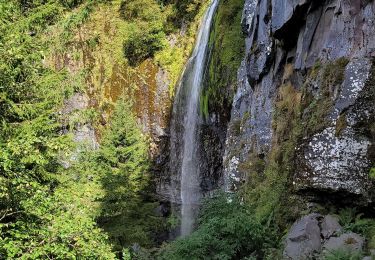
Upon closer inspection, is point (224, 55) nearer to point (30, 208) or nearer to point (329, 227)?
point (329, 227)

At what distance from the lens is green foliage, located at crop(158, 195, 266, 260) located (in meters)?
7.47

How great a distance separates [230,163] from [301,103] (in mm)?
4607

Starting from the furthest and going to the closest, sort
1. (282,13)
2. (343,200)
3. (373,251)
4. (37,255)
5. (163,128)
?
(163,128), (282,13), (343,200), (373,251), (37,255)

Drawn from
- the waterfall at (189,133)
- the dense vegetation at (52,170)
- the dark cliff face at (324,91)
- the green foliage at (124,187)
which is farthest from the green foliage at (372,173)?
the waterfall at (189,133)

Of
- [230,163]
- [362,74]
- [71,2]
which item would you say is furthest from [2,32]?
[71,2]

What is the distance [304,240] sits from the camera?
6.56m

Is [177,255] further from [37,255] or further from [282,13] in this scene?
[282,13]

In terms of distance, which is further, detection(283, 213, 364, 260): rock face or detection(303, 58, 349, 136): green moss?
detection(303, 58, 349, 136): green moss

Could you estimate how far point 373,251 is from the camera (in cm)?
573

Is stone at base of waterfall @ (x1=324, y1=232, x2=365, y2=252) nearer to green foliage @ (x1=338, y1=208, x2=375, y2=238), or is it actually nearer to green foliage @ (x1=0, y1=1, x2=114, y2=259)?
green foliage @ (x1=338, y1=208, x2=375, y2=238)

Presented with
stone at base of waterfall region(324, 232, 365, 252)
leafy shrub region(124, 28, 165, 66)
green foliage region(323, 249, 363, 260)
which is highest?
leafy shrub region(124, 28, 165, 66)

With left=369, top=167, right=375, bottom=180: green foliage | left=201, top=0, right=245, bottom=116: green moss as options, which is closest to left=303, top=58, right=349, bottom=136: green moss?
left=369, top=167, right=375, bottom=180: green foliage

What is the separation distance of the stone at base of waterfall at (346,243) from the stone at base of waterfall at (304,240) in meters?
0.20

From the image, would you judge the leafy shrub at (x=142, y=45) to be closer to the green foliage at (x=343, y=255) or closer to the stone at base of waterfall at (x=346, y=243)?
the stone at base of waterfall at (x=346, y=243)
